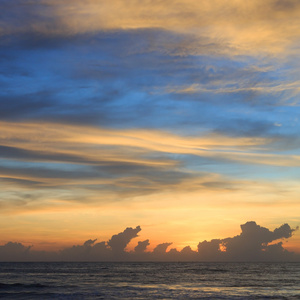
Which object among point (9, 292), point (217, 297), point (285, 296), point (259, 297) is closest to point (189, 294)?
point (217, 297)

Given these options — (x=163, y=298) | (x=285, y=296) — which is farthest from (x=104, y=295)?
(x=285, y=296)

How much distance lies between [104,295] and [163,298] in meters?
10.1

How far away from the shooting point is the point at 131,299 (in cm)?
5428

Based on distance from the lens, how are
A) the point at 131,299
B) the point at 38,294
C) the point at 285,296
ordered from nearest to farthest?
the point at 131,299 < the point at 285,296 < the point at 38,294

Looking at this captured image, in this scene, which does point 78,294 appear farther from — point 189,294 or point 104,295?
point 189,294

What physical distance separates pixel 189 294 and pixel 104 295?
45.7 feet

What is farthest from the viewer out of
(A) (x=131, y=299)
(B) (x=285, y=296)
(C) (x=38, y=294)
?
(C) (x=38, y=294)

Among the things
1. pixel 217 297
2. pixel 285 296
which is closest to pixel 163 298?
pixel 217 297

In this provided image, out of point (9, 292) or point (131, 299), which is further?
point (9, 292)

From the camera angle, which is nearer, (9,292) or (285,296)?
(285,296)

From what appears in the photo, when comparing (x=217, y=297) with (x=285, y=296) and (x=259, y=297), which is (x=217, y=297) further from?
(x=285, y=296)

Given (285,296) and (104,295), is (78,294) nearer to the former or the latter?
(104,295)

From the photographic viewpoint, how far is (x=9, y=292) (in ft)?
215

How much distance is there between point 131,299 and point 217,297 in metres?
13.7
